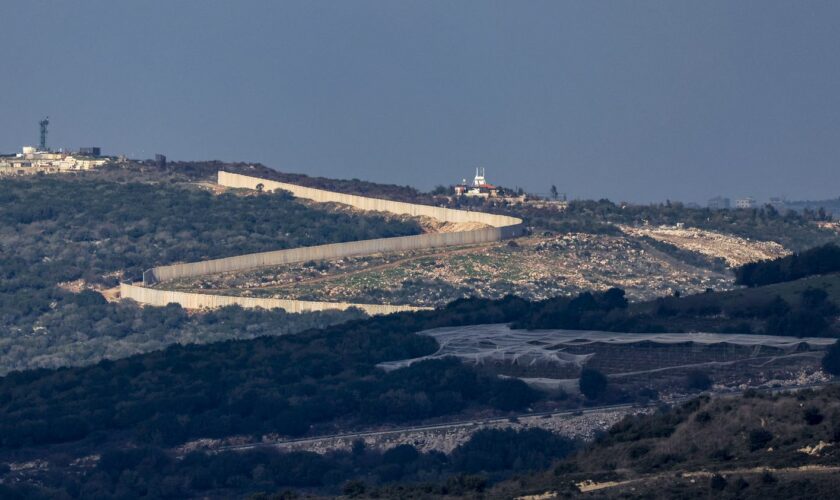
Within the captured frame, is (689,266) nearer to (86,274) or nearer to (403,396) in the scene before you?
(86,274)

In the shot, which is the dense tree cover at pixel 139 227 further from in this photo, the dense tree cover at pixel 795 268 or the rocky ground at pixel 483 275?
the dense tree cover at pixel 795 268

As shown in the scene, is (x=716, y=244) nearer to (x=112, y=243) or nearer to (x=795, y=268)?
(x=112, y=243)

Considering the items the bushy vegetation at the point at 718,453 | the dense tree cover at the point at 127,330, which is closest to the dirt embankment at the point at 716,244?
the dense tree cover at the point at 127,330

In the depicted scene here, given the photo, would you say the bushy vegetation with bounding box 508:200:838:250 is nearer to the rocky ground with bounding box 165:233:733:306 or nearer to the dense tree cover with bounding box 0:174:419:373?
the rocky ground with bounding box 165:233:733:306

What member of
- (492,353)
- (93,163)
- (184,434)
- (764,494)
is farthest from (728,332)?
(93,163)

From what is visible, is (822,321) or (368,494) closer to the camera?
(368,494)

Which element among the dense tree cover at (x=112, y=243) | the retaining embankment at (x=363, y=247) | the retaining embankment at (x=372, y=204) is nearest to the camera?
the dense tree cover at (x=112, y=243)
